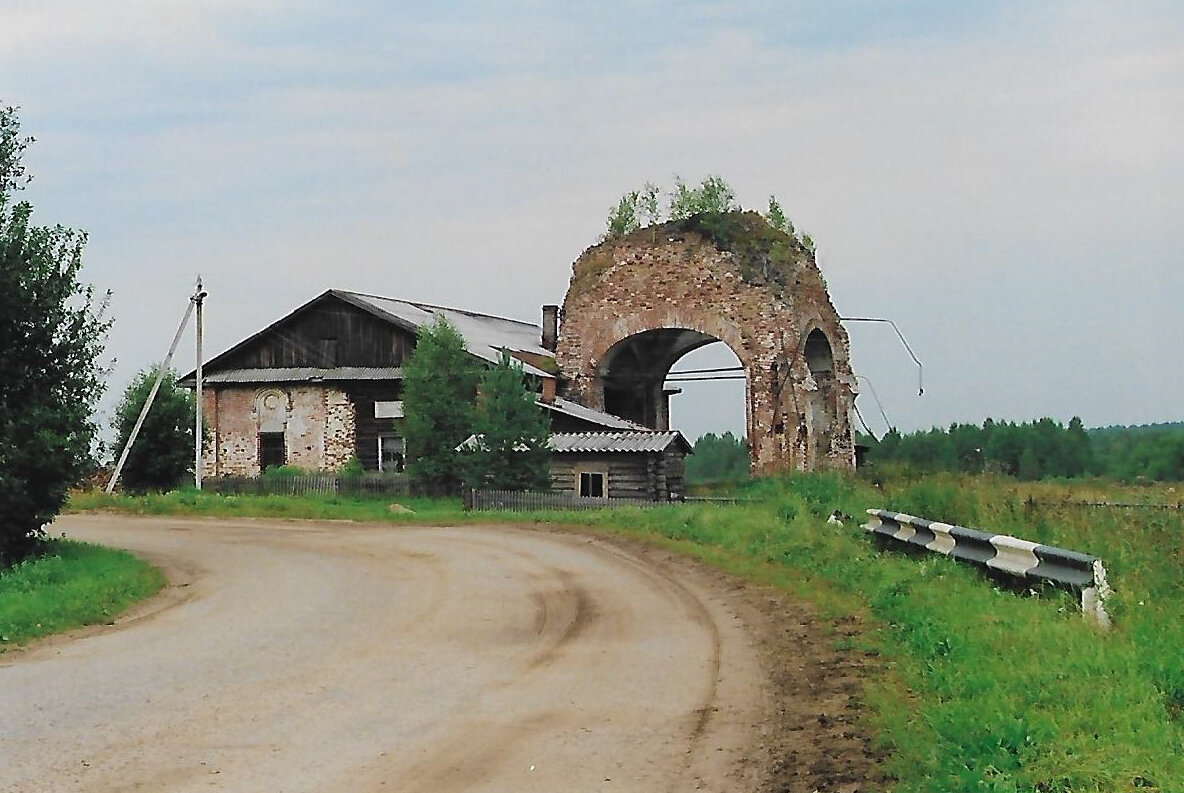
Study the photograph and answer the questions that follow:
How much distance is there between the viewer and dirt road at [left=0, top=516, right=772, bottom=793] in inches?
269

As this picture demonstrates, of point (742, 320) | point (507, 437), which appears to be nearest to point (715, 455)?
point (742, 320)

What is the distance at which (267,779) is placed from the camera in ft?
21.8

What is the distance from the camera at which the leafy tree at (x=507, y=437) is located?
106 ft

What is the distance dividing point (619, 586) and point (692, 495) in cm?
2145

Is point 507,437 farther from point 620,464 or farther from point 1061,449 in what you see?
point 1061,449

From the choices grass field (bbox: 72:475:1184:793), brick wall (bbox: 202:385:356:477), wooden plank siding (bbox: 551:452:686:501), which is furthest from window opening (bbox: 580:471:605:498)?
grass field (bbox: 72:475:1184:793)

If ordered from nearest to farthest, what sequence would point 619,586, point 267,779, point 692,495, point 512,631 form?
1. point 267,779
2. point 512,631
3. point 619,586
4. point 692,495

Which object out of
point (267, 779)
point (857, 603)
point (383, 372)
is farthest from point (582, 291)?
point (267, 779)

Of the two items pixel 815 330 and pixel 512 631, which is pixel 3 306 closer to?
pixel 512 631

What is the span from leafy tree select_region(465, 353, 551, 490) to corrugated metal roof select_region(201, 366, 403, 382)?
26.2 feet

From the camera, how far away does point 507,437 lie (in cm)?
3228

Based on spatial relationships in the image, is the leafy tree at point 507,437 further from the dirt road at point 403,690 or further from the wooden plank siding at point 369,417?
the dirt road at point 403,690

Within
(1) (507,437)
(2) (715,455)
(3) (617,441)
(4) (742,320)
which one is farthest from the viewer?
(2) (715,455)

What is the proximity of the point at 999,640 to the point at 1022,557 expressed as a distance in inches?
119
